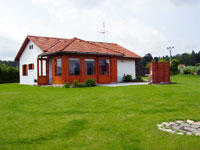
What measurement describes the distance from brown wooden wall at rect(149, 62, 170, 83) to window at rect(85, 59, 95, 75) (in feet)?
15.8

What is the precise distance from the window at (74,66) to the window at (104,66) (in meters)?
2.18

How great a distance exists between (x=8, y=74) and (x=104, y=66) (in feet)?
48.6

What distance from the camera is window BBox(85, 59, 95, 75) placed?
55.1 feet

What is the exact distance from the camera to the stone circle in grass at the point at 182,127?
4133mm

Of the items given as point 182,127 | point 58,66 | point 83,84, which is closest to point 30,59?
point 58,66

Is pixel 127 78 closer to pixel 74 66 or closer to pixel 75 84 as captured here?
pixel 74 66

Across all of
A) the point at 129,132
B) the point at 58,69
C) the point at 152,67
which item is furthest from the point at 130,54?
the point at 129,132

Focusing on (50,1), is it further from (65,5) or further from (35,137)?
(35,137)

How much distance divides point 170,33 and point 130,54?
615cm

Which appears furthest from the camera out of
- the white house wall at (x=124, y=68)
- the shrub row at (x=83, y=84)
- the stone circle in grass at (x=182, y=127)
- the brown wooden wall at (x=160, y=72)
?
the white house wall at (x=124, y=68)

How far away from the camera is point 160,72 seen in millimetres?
16281

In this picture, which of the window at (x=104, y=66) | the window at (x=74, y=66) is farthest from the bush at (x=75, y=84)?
the window at (x=104, y=66)

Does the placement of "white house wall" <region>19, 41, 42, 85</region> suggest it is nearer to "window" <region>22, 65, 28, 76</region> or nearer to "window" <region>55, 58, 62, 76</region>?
"window" <region>22, 65, 28, 76</region>

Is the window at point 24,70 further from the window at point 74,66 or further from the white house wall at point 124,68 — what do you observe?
the white house wall at point 124,68
